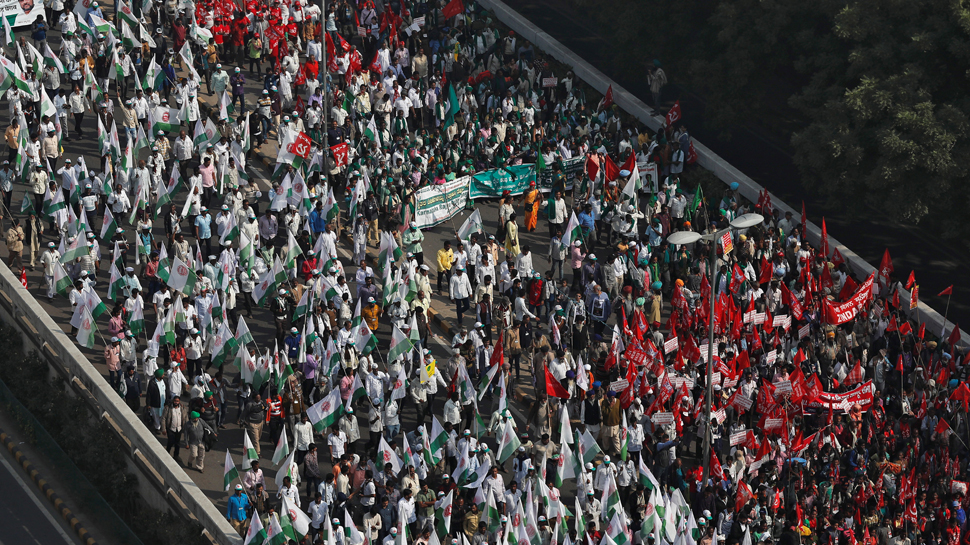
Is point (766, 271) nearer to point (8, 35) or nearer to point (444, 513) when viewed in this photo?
point (444, 513)

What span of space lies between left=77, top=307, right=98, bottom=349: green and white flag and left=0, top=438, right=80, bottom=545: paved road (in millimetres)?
2917

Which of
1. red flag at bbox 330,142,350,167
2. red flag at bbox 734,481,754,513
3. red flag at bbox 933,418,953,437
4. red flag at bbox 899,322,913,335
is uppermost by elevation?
red flag at bbox 330,142,350,167

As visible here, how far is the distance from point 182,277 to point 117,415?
3.13 metres

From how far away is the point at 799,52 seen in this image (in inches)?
1679

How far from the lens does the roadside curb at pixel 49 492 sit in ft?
107

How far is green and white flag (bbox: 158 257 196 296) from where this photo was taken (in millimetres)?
34250

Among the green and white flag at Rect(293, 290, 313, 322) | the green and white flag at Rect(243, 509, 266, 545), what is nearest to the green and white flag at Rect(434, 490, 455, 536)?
the green and white flag at Rect(243, 509, 266, 545)

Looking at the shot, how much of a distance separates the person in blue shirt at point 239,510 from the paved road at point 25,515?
14.0 ft

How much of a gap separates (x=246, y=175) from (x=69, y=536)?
411 inches

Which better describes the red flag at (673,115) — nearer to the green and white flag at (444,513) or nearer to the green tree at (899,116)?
the green tree at (899,116)

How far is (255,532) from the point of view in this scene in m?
29.0

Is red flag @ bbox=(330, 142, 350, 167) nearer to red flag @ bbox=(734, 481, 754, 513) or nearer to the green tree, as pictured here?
the green tree

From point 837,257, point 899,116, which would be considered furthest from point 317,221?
point 899,116

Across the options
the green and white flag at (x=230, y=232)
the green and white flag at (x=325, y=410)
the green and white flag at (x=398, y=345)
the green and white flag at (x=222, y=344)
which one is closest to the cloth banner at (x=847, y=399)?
the green and white flag at (x=398, y=345)
